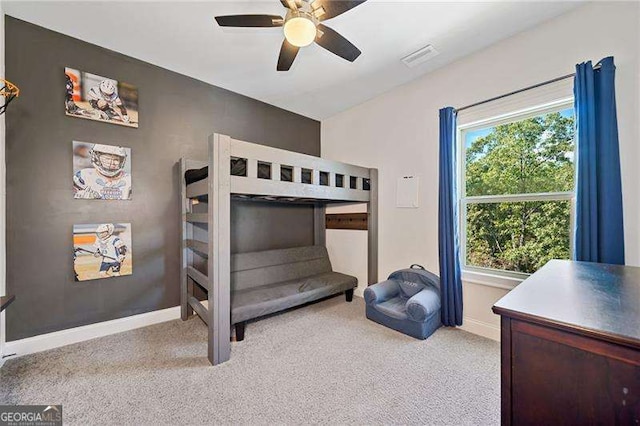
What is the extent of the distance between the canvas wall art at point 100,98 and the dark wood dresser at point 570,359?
3.33m

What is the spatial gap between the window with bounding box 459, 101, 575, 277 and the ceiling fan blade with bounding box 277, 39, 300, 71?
1862 mm

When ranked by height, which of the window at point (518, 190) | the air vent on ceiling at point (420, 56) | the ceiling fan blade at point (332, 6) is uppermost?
the air vent on ceiling at point (420, 56)

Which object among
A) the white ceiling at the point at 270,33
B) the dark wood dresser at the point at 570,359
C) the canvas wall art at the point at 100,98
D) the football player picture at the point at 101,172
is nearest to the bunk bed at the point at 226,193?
the football player picture at the point at 101,172

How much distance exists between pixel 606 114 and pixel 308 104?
302 cm

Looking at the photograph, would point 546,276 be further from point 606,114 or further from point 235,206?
point 235,206

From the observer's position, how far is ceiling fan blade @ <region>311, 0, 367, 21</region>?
152cm

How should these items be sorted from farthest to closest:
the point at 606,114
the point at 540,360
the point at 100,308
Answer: the point at 100,308, the point at 606,114, the point at 540,360

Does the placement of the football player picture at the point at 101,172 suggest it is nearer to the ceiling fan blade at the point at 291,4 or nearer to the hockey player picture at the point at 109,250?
the hockey player picture at the point at 109,250

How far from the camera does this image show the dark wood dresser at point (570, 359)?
0.65 m

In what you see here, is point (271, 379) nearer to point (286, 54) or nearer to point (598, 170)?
point (286, 54)

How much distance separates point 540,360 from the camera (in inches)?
30.3

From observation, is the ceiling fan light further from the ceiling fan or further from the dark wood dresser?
the dark wood dresser

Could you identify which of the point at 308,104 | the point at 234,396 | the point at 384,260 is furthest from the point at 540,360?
the point at 308,104


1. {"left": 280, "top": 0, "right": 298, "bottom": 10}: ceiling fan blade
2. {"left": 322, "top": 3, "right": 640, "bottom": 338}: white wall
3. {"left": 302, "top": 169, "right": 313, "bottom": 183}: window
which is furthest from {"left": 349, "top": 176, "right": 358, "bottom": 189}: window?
{"left": 280, "top": 0, "right": 298, "bottom": 10}: ceiling fan blade
